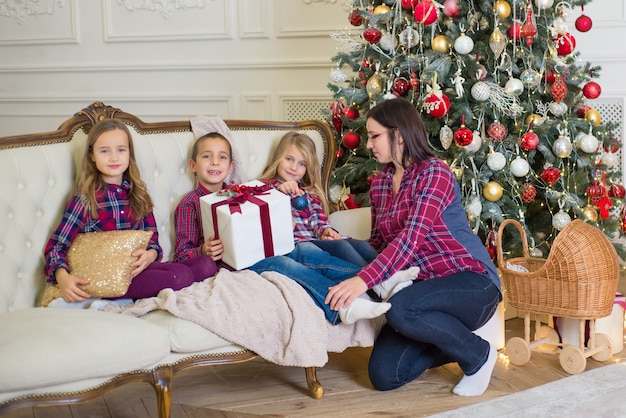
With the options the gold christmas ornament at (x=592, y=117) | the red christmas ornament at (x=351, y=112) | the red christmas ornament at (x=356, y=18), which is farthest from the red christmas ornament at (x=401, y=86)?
the gold christmas ornament at (x=592, y=117)

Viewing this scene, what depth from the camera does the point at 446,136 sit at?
3.63 meters

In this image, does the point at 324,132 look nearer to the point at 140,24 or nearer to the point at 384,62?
the point at 384,62

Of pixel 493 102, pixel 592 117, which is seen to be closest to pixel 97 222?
pixel 493 102

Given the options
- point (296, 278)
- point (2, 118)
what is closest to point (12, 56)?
point (2, 118)

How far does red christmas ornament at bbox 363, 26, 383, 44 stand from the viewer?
3.69 metres

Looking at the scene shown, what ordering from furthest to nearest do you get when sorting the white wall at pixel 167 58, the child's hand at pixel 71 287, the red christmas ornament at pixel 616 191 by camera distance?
the white wall at pixel 167 58
the red christmas ornament at pixel 616 191
the child's hand at pixel 71 287

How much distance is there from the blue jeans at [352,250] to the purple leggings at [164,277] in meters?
0.47

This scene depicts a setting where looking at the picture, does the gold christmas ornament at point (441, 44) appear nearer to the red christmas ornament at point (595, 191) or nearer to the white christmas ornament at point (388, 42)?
the white christmas ornament at point (388, 42)

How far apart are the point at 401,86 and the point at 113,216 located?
4.59 feet

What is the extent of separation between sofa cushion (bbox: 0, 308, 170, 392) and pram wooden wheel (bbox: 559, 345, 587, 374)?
5.14 ft

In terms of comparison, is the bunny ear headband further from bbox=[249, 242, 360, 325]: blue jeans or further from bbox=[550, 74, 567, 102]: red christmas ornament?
bbox=[550, 74, 567, 102]: red christmas ornament

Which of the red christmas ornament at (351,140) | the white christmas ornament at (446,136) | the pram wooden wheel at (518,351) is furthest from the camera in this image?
the red christmas ornament at (351,140)

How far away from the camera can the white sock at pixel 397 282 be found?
9.69 feet

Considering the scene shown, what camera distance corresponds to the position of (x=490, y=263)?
3.09 metres
